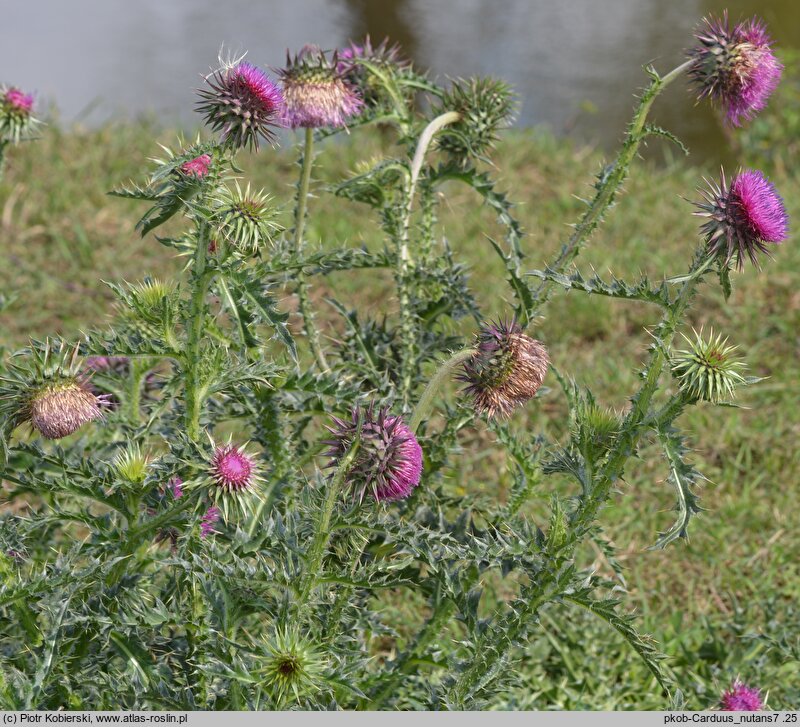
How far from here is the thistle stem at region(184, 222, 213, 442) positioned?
205cm

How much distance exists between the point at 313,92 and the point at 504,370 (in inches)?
36.3

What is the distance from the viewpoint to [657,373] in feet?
6.80

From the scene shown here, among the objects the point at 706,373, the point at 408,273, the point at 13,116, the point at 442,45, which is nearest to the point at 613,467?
the point at 706,373

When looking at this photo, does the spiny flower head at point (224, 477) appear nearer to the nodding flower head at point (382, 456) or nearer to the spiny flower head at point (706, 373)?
the nodding flower head at point (382, 456)

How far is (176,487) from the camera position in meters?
2.21

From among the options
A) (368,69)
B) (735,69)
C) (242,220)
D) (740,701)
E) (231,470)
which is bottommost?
(740,701)

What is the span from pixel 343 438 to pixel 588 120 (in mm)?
6582

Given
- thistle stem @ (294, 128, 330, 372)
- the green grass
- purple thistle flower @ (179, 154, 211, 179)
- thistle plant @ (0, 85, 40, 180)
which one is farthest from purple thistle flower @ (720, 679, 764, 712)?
thistle plant @ (0, 85, 40, 180)

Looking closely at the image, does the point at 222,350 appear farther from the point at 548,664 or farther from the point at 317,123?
the point at 548,664

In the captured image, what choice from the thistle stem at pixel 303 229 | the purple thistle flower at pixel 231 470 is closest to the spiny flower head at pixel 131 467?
the purple thistle flower at pixel 231 470

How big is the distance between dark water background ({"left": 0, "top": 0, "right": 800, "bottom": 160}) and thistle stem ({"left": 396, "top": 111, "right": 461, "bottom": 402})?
16.4 ft

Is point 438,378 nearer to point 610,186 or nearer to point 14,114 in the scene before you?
point 610,186

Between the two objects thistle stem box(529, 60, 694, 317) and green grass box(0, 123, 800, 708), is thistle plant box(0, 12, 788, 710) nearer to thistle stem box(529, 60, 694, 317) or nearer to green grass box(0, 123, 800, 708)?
thistle stem box(529, 60, 694, 317)

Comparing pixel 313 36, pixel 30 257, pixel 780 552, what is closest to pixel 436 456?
pixel 780 552
